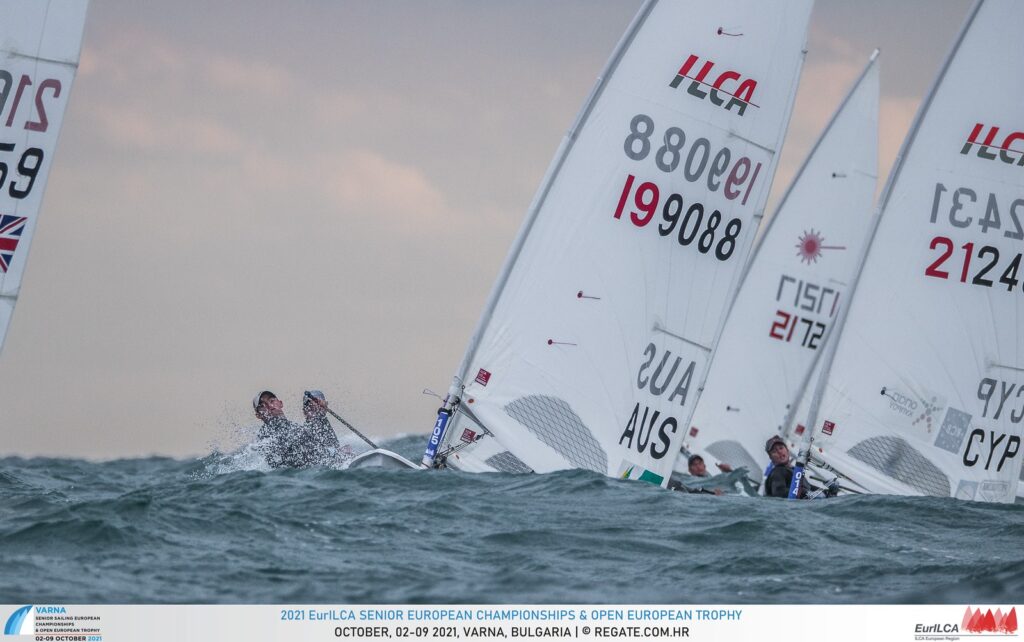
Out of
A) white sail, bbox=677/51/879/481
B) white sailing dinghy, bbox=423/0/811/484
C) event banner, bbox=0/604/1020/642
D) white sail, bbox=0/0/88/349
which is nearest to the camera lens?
event banner, bbox=0/604/1020/642

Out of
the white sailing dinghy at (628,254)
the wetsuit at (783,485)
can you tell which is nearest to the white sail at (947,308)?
the wetsuit at (783,485)

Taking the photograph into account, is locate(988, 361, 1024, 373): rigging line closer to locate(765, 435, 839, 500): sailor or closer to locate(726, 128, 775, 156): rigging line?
locate(765, 435, 839, 500): sailor

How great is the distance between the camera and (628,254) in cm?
1215

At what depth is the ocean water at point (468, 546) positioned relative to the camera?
23.0 feet

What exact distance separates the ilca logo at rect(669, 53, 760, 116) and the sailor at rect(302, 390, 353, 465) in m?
4.43

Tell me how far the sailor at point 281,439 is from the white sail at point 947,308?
221 inches

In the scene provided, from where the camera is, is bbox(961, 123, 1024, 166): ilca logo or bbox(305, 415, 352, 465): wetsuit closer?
bbox(305, 415, 352, 465): wetsuit

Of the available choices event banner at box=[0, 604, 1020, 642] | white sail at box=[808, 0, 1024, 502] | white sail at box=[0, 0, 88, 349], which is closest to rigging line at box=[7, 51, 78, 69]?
white sail at box=[0, 0, 88, 349]

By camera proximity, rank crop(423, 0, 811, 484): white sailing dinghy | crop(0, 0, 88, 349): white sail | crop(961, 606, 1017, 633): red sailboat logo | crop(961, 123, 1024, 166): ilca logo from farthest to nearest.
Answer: crop(961, 123, 1024, 166): ilca logo
crop(423, 0, 811, 484): white sailing dinghy
crop(0, 0, 88, 349): white sail
crop(961, 606, 1017, 633): red sailboat logo

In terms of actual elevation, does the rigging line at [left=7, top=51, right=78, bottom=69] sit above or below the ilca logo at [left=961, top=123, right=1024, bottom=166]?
below

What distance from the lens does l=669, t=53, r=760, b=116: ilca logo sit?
39.7 ft

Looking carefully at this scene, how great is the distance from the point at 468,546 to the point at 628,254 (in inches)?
177

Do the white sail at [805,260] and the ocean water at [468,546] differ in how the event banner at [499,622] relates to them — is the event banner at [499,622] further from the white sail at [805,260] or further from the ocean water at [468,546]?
the white sail at [805,260]

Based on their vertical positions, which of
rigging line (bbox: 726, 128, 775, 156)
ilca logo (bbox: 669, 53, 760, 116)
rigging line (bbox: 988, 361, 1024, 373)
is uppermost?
ilca logo (bbox: 669, 53, 760, 116)
